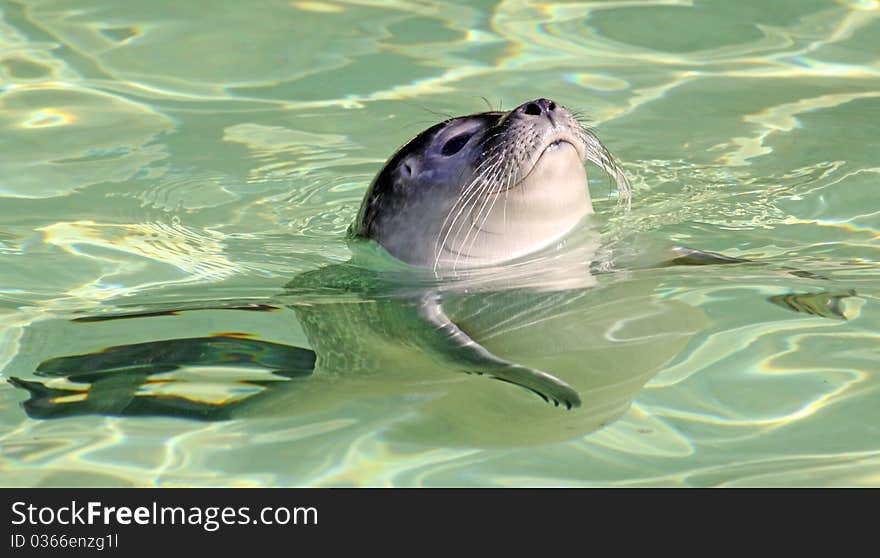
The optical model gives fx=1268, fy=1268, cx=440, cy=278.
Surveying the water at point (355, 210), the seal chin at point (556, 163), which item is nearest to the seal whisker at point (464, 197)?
the seal chin at point (556, 163)

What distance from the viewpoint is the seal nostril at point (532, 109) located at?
4949mm

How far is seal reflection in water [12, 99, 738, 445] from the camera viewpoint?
3828mm

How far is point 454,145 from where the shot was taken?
5363mm

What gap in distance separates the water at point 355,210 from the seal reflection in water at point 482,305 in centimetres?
2

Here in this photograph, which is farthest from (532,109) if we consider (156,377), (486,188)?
(156,377)

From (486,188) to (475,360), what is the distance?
4.18ft

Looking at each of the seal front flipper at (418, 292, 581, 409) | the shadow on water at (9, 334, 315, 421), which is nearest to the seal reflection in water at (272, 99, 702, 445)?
the seal front flipper at (418, 292, 581, 409)

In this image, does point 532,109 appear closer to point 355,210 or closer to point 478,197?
point 478,197

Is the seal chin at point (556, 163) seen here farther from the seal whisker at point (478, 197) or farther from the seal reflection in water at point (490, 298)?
the seal whisker at point (478, 197)

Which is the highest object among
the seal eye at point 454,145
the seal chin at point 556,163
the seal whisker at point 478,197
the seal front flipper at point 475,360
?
the seal eye at point 454,145

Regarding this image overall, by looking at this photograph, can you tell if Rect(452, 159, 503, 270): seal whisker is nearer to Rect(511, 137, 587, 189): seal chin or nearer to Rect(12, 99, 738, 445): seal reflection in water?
Rect(12, 99, 738, 445): seal reflection in water

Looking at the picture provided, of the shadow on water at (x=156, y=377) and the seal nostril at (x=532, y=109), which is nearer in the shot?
the shadow on water at (x=156, y=377)
